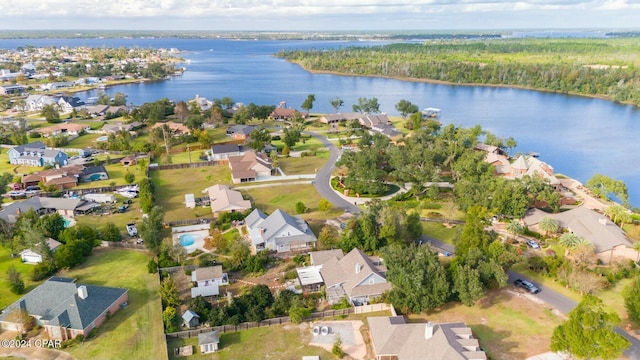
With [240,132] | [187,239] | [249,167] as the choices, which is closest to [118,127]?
[240,132]

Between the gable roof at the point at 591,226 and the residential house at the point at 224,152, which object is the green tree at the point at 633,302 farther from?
the residential house at the point at 224,152

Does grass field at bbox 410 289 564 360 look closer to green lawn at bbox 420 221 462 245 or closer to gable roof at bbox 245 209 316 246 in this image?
green lawn at bbox 420 221 462 245

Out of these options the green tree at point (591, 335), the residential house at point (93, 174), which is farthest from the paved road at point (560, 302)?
the residential house at point (93, 174)

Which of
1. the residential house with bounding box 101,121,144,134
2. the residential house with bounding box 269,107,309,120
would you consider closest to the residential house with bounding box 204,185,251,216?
the residential house with bounding box 101,121,144,134

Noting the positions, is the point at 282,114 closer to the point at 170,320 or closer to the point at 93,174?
the point at 93,174

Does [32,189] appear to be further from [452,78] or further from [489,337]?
[452,78]

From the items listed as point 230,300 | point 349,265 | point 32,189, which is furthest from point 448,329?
point 32,189
